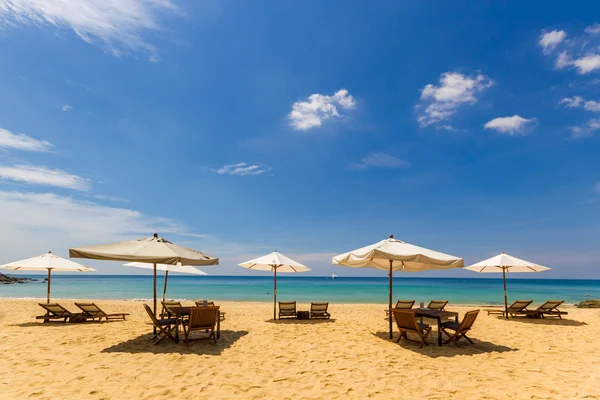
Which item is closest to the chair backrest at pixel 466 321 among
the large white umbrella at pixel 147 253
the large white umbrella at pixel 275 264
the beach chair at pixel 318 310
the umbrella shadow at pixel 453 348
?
the umbrella shadow at pixel 453 348

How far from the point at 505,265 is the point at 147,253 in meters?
11.7

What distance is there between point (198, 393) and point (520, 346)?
6918 millimetres

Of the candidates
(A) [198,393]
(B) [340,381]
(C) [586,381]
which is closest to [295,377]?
(B) [340,381]

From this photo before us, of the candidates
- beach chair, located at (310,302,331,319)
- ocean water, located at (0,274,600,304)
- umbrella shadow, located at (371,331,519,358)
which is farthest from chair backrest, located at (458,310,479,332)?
ocean water, located at (0,274,600,304)

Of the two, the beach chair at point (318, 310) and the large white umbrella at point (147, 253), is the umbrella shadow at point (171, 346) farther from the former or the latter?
the beach chair at point (318, 310)

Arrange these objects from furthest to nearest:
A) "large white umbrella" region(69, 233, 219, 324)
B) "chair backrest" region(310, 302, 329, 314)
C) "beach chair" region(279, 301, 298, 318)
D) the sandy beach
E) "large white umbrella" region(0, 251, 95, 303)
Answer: "chair backrest" region(310, 302, 329, 314) < "beach chair" region(279, 301, 298, 318) < "large white umbrella" region(0, 251, 95, 303) < "large white umbrella" region(69, 233, 219, 324) < the sandy beach

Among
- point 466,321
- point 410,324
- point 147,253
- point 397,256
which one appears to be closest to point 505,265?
point 466,321

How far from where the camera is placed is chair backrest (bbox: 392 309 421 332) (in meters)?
6.75

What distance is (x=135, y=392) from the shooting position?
14.5ft

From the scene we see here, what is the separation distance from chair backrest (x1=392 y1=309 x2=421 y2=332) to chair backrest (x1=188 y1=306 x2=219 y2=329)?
3869mm

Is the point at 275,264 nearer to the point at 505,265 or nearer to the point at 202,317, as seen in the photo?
→ the point at 202,317

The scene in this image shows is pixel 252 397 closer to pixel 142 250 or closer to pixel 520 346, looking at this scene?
pixel 142 250

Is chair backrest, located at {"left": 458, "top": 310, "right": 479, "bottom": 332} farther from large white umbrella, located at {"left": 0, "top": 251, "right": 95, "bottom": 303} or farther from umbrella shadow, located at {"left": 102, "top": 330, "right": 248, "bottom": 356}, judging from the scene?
large white umbrella, located at {"left": 0, "top": 251, "right": 95, "bottom": 303}

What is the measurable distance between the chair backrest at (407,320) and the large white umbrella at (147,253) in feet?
13.7
